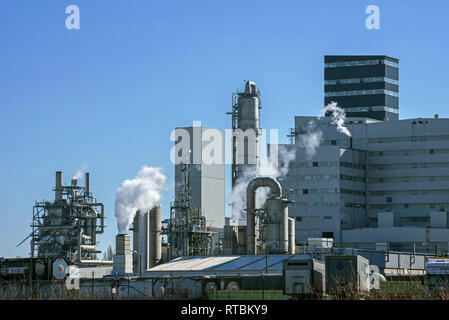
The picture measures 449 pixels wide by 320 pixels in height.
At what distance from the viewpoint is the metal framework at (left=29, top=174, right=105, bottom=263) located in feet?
392

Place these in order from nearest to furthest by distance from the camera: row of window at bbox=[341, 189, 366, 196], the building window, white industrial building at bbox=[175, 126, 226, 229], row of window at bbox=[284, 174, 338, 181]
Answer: the building window
row of window at bbox=[284, 174, 338, 181]
row of window at bbox=[341, 189, 366, 196]
white industrial building at bbox=[175, 126, 226, 229]

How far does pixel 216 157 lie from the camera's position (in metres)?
152

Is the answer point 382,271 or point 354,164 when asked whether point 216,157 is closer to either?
point 354,164

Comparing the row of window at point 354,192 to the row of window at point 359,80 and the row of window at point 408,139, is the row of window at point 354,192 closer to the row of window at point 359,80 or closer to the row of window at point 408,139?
the row of window at point 408,139

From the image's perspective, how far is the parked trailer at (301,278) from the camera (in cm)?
5884

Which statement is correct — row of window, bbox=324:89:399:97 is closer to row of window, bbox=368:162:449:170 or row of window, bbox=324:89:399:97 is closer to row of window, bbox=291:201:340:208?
row of window, bbox=368:162:449:170

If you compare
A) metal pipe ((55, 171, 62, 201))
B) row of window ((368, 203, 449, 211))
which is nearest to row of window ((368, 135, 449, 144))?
row of window ((368, 203, 449, 211))

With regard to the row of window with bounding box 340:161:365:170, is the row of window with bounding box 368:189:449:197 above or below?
below

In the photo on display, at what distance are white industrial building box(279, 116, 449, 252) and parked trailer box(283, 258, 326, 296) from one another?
240ft

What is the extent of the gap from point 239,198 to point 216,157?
29060mm

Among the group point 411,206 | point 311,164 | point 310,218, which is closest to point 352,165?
point 311,164

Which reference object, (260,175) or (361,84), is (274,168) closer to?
(260,175)

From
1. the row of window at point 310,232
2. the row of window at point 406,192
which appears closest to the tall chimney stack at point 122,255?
the row of window at point 310,232
